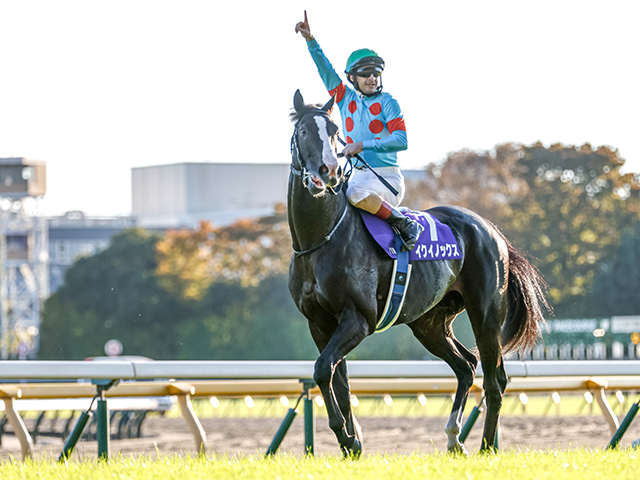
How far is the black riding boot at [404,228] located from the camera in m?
5.54

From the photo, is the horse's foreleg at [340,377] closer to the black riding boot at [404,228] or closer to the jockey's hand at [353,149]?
the black riding boot at [404,228]

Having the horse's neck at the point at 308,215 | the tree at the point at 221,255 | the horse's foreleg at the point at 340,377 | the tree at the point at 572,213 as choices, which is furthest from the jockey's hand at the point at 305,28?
the tree at the point at 221,255

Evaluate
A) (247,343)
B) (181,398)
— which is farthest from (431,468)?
(247,343)

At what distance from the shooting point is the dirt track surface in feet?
33.6

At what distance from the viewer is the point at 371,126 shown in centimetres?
560

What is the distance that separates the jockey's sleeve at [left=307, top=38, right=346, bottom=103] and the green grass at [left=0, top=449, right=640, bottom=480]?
2.07 meters

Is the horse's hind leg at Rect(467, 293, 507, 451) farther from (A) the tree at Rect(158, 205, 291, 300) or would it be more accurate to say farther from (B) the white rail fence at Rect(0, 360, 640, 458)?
(A) the tree at Rect(158, 205, 291, 300)

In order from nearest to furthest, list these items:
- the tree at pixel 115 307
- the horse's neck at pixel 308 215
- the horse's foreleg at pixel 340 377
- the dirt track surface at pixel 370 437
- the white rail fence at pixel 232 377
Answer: the horse's foreleg at pixel 340 377 → the horse's neck at pixel 308 215 → the white rail fence at pixel 232 377 → the dirt track surface at pixel 370 437 → the tree at pixel 115 307

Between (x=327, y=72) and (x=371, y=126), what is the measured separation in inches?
15.8

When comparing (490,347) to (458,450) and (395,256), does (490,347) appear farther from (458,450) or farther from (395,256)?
(395,256)

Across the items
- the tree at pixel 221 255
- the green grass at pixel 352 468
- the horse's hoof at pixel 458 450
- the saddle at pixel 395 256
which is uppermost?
the saddle at pixel 395 256

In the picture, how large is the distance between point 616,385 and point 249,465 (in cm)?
368

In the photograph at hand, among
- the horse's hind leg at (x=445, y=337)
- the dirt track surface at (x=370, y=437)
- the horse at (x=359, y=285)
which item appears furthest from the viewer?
the dirt track surface at (x=370, y=437)

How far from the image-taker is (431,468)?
4613 millimetres
